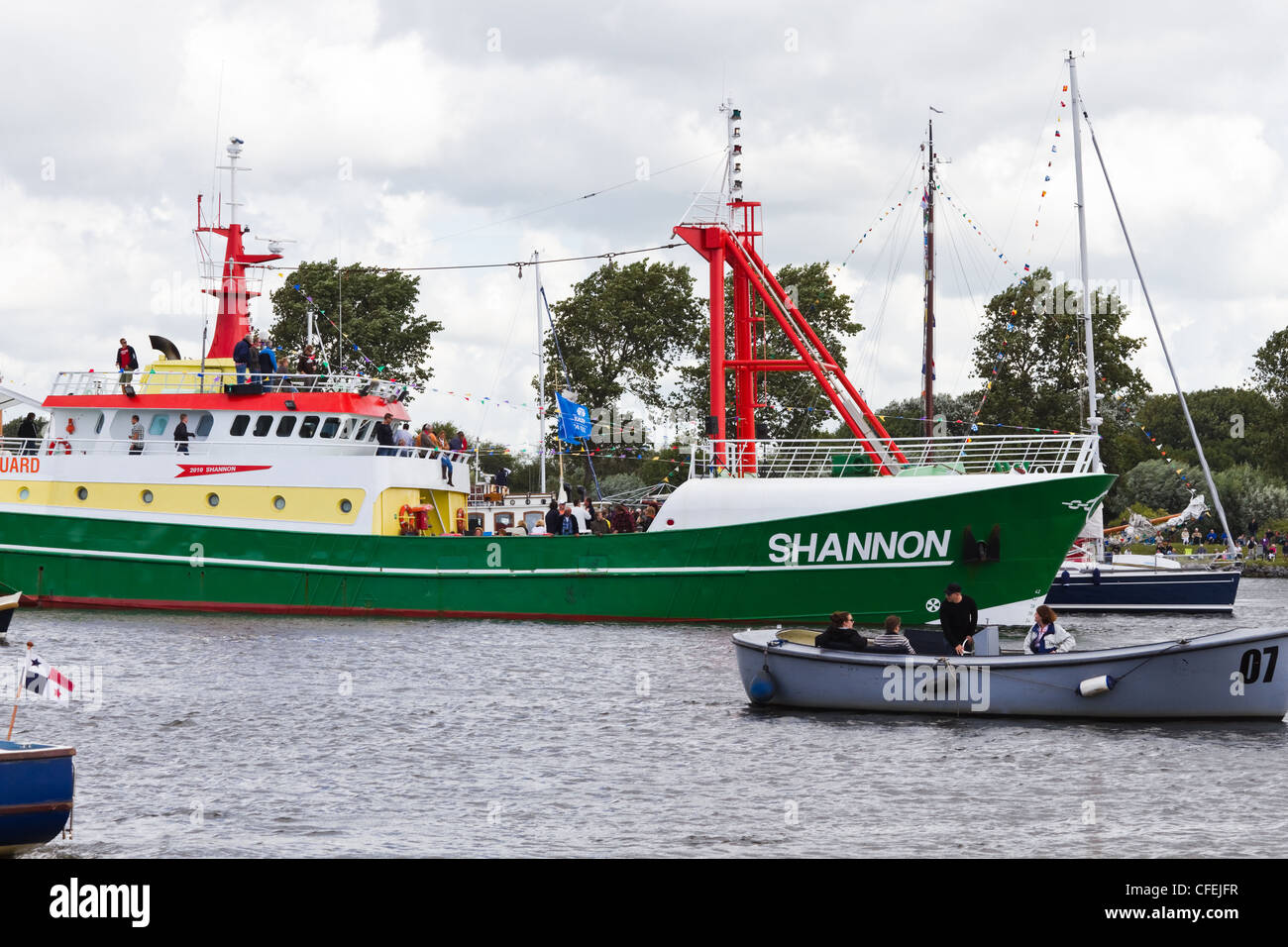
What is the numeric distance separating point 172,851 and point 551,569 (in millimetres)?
18726

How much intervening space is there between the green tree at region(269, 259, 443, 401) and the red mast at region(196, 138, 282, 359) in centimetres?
2866

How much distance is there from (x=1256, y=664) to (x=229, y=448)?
73.0 ft

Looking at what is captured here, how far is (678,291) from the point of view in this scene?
66.8m

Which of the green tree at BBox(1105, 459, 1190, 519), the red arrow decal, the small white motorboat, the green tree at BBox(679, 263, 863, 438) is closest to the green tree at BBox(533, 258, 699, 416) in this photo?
the green tree at BBox(679, 263, 863, 438)

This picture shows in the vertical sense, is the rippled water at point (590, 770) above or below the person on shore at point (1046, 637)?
below

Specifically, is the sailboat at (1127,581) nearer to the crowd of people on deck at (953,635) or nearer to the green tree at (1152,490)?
the crowd of people on deck at (953,635)

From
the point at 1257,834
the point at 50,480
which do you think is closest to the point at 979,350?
the point at 50,480

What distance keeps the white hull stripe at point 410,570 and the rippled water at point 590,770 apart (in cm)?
468

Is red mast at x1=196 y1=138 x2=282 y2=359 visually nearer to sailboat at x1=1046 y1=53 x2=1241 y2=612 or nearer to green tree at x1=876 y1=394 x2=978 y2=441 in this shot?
sailboat at x1=1046 y1=53 x2=1241 y2=612

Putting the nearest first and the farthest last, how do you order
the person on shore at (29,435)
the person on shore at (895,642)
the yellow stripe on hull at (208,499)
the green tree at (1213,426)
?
the person on shore at (895,642) < the yellow stripe on hull at (208,499) < the person on shore at (29,435) < the green tree at (1213,426)

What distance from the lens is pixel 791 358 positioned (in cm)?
6381

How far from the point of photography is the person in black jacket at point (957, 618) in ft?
64.8

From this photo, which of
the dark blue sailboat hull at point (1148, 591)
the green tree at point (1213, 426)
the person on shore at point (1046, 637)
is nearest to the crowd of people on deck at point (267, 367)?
the person on shore at point (1046, 637)

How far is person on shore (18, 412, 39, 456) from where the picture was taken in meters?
34.7
